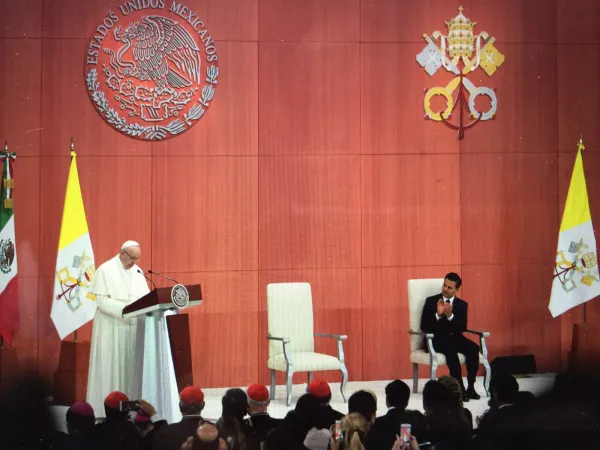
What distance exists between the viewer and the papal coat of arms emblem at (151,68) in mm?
7730

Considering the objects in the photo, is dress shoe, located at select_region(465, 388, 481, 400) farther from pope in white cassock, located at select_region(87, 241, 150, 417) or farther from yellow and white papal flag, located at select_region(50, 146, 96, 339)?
yellow and white papal flag, located at select_region(50, 146, 96, 339)

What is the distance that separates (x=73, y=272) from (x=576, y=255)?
4065mm

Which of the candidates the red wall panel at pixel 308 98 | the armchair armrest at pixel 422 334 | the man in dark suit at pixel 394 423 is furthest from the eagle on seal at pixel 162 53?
the man in dark suit at pixel 394 423

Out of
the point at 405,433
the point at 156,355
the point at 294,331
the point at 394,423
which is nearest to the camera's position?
the point at 405,433

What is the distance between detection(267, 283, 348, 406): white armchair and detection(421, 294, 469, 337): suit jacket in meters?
0.68

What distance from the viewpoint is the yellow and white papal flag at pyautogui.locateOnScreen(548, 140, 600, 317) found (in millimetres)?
8133

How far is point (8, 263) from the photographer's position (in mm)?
7379

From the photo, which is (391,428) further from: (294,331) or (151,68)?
(151,68)

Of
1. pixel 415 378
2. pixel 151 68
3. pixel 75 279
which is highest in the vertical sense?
pixel 151 68

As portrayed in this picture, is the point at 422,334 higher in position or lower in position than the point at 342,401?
higher

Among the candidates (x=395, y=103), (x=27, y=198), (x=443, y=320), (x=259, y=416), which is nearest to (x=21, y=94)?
(x=27, y=198)

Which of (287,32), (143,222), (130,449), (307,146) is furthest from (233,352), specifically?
(130,449)

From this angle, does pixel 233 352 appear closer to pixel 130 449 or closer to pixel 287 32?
pixel 287 32

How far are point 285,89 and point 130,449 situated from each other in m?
4.61
